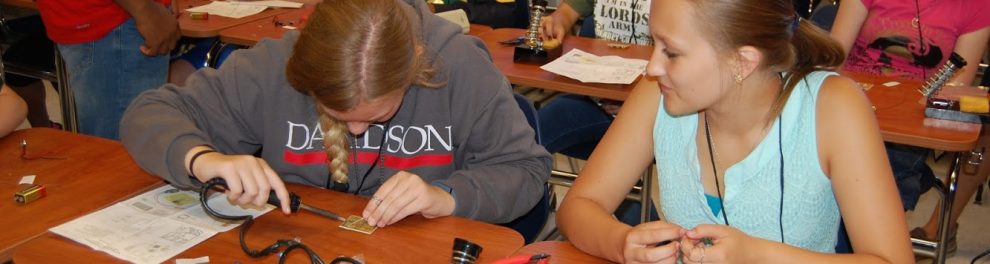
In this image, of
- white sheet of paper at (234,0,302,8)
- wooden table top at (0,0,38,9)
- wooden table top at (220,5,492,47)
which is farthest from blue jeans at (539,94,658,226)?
wooden table top at (0,0,38,9)

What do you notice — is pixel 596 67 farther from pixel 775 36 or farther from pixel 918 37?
pixel 775 36

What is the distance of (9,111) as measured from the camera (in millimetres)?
1818

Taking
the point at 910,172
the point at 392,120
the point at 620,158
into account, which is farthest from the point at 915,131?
the point at 392,120

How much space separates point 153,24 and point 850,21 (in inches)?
89.1

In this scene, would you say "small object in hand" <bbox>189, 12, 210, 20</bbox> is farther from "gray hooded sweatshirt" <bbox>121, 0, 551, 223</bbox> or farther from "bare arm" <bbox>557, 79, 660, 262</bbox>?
"bare arm" <bbox>557, 79, 660, 262</bbox>

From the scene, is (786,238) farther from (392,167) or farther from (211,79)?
(211,79)

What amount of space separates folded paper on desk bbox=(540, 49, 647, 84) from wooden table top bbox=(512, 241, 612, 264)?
1121mm

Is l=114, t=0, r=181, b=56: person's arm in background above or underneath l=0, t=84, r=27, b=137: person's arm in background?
underneath

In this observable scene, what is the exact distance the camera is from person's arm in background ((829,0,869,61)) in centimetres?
289

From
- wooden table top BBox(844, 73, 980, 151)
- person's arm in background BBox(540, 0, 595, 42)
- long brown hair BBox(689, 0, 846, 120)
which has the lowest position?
person's arm in background BBox(540, 0, 595, 42)

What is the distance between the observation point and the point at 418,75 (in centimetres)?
163

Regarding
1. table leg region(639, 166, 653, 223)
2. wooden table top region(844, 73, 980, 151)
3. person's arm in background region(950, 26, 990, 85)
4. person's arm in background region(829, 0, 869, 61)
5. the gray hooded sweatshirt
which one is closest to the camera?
the gray hooded sweatshirt

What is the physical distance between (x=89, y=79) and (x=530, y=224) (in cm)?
179

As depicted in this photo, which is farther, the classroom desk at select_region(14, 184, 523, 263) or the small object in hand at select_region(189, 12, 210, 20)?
the small object in hand at select_region(189, 12, 210, 20)
